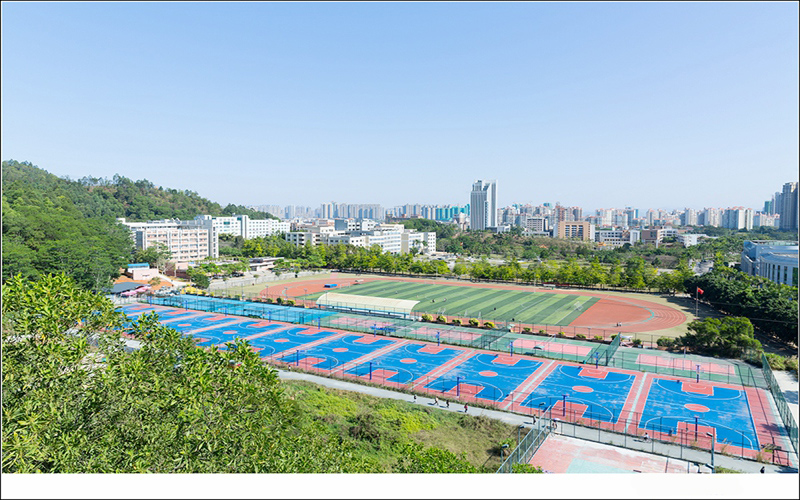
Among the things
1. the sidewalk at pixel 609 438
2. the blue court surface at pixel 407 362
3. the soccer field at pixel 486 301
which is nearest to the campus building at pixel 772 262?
the soccer field at pixel 486 301

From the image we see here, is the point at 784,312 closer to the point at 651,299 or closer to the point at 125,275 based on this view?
the point at 651,299

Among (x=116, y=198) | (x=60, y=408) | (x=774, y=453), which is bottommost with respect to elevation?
(x=774, y=453)

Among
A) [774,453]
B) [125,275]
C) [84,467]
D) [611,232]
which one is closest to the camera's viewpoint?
[84,467]

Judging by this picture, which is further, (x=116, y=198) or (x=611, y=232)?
(x=611, y=232)

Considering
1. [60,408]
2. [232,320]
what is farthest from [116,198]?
[60,408]

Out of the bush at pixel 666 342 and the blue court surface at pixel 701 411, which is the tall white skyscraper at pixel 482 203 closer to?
the bush at pixel 666 342

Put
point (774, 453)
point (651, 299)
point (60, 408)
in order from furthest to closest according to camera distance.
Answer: point (651, 299)
point (774, 453)
point (60, 408)

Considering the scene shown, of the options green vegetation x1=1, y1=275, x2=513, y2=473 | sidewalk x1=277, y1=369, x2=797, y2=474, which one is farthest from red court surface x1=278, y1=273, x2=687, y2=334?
green vegetation x1=1, y1=275, x2=513, y2=473

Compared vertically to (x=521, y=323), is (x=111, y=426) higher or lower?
higher

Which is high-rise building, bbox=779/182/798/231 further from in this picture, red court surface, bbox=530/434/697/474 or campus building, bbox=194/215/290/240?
campus building, bbox=194/215/290/240
